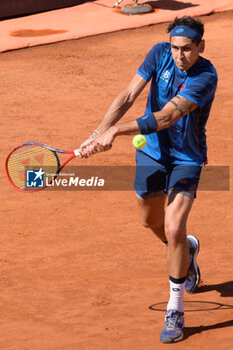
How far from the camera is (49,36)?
55.2ft

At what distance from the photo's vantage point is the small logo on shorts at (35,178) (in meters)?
9.97

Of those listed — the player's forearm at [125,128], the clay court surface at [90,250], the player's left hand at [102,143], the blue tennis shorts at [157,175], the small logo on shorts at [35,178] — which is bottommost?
the clay court surface at [90,250]

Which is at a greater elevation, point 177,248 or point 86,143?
point 86,143

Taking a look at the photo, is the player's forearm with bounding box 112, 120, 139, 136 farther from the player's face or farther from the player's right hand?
the player's face

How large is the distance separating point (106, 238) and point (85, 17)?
1012 cm

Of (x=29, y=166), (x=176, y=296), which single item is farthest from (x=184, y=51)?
(x=29, y=166)

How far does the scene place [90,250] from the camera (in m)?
8.72

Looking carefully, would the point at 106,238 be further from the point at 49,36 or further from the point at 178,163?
the point at 49,36

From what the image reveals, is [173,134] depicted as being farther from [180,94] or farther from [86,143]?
[86,143]

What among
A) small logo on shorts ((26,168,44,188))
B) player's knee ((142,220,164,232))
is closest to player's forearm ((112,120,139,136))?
player's knee ((142,220,164,232))

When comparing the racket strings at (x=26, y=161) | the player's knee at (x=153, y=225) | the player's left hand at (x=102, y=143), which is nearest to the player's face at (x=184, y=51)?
the player's left hand at (x=102, y=143)

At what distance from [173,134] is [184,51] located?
2.60ft

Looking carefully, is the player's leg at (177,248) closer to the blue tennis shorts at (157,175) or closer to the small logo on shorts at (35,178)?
the blue tennis shorts at (157,175)

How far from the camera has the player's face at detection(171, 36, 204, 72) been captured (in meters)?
6.75
